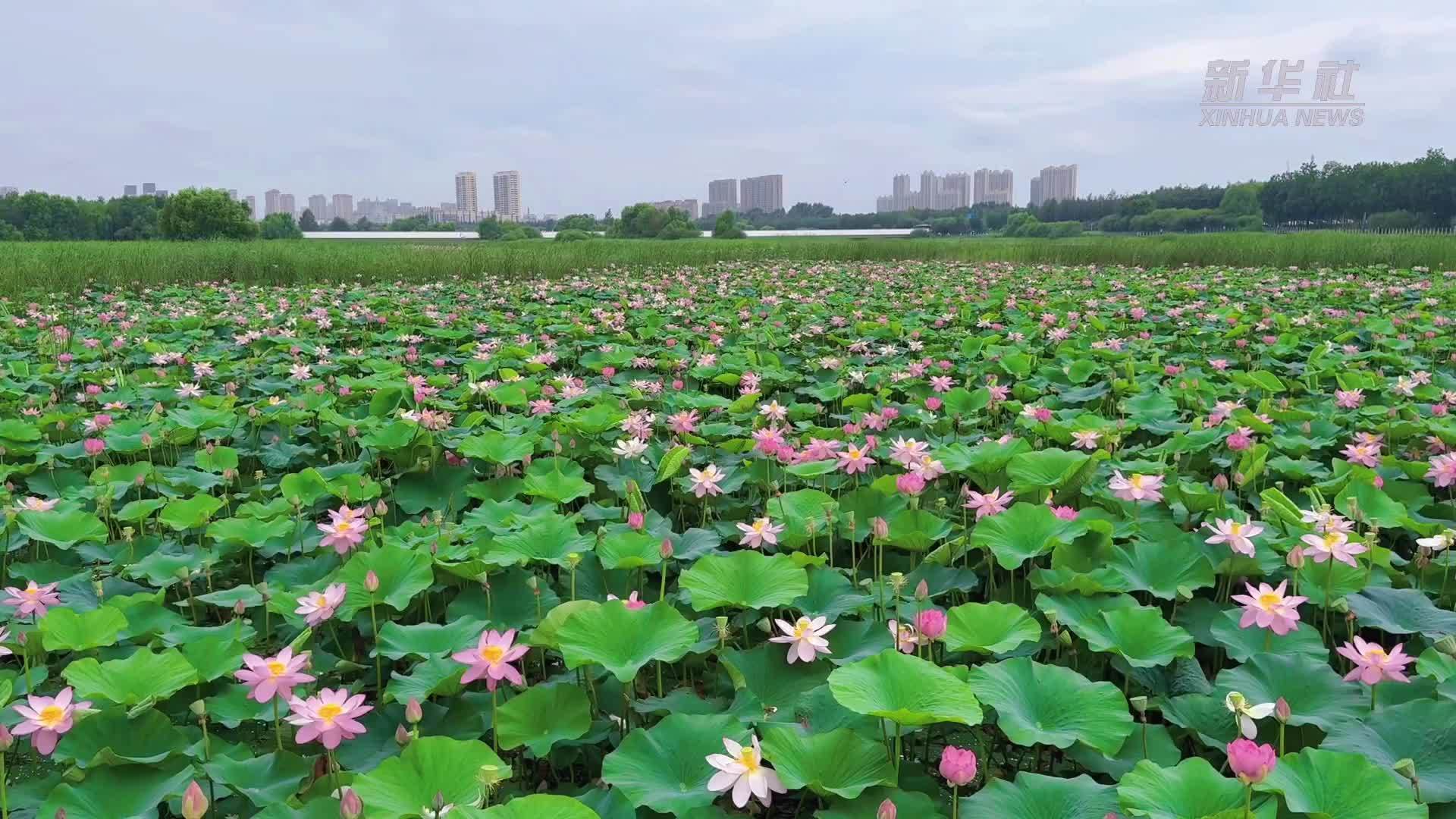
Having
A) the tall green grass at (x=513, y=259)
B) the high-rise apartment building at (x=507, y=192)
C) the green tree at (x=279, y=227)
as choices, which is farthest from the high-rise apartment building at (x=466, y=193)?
the tall green grass at (x=513, y=259)

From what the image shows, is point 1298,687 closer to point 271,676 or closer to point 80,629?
point 271,676

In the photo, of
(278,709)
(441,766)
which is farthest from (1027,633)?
(278,709)

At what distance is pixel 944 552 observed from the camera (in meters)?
1.75

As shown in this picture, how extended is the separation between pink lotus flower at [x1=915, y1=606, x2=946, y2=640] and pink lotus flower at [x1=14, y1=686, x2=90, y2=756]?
3.71 feet

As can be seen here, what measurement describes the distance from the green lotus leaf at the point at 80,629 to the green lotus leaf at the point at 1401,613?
2051 mm

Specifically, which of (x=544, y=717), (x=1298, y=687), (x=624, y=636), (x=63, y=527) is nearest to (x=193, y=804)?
(x=544, y=717)

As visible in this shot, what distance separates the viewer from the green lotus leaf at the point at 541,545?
1625 mm

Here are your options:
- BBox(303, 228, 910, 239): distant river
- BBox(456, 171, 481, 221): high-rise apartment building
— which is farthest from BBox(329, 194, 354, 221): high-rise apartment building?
BBox(303, 228, 910, 239): distant river

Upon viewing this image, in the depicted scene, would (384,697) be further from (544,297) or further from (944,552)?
(544,297)

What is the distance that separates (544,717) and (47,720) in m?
0.63

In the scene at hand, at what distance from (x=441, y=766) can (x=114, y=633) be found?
0.75m

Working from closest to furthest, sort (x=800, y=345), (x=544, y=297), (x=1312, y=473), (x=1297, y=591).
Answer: (x=1297, y=591) < (x=1312, y=473) < (x=800, y=345) < (x=544, y=297)

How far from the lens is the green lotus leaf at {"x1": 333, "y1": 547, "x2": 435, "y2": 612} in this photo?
1.55 m

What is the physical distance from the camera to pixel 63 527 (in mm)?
1873
